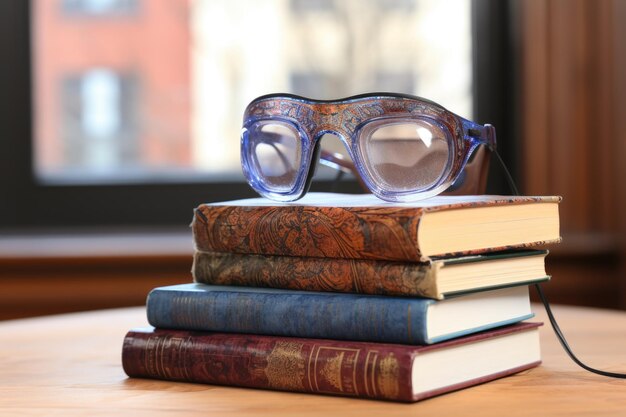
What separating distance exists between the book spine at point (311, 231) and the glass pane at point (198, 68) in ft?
4.17

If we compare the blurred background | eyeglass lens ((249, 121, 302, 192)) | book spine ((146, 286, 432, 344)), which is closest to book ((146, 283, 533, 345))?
book spine ((146, 286, 432, 344))

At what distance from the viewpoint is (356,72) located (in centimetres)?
202

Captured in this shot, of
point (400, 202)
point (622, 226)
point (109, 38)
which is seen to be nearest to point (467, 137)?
point (400, 202)

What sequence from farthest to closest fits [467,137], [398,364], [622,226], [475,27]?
1. [475,27]
2. [622,226]
3. [467,137]
4. [398,364]

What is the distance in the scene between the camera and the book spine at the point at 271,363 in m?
0.63

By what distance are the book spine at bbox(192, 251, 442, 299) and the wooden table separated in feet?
0.25

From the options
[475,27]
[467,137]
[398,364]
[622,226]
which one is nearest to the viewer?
[398,364]

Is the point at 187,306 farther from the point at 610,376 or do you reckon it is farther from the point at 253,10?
the point at 253,10

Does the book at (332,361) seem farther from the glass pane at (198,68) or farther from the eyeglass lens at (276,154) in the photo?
the glass pane at (198,68)

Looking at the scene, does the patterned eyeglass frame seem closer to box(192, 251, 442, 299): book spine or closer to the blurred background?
box(192, 251, 442, 299): book spine

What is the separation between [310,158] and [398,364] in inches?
8.4

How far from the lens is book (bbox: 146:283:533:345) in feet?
2.11

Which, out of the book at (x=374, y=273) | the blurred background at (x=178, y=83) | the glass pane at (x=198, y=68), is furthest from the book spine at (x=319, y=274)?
the glass pane at (x=198, y=68)

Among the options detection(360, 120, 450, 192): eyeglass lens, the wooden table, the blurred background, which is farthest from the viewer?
the blurred background
